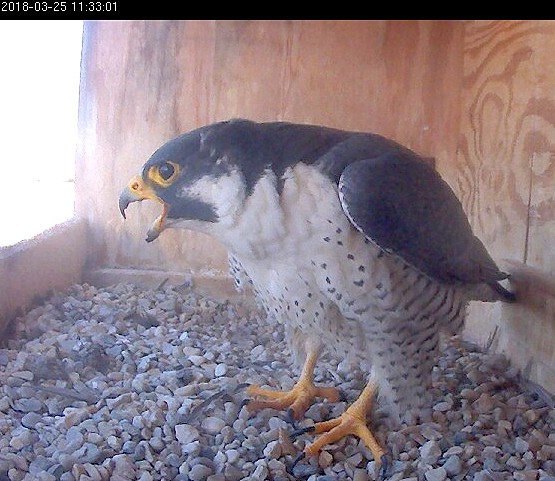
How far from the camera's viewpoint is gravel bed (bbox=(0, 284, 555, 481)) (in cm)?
184

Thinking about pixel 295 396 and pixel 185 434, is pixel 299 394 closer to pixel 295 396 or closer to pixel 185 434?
pixel 295 396

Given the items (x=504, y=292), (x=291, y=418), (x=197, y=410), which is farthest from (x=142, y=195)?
(x=504, y=292)

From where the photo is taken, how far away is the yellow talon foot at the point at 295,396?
7.16 feet

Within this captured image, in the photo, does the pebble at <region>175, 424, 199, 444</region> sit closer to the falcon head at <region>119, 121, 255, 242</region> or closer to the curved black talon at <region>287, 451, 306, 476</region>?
the curved black talon at <region>287, 451, 306, 476</region>

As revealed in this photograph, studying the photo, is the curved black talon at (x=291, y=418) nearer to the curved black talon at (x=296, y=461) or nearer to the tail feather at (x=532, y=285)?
the curved black talon at (x=296, y=461)

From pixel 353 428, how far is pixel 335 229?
591 mm

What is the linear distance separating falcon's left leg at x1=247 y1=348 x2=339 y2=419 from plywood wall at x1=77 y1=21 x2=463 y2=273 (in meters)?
1.29

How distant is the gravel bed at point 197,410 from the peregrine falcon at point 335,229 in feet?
0.36

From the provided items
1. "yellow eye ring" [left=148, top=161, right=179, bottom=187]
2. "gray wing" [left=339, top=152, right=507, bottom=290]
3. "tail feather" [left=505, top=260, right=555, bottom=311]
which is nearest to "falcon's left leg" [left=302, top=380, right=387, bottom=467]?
"gray wing" [left=339, top=152, right=507, bottom=290]

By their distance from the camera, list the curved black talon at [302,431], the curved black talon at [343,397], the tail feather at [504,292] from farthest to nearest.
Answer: the tail feather at [504,292] < the curved black talon at [343,397] < the curved black talon at [302,431]

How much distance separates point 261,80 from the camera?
324 cm

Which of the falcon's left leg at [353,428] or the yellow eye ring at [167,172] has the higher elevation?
the yellow eye ring at [167,172]

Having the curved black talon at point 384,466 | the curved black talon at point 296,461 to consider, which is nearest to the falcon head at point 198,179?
the curved black talon at point 296,461
